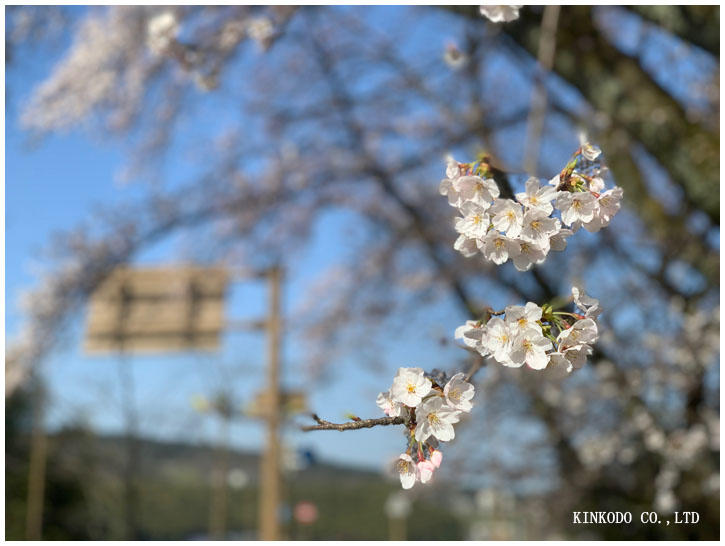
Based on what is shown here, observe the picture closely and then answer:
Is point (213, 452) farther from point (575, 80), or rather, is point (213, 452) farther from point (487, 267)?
point (575, 80)

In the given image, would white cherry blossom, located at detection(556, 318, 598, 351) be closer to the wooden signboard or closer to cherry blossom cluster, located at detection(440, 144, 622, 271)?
cherry blossom cluster, located at detection(440, 144, 622, 271)

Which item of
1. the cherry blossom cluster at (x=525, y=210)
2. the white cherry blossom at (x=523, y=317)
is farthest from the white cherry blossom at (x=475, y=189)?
the white cherry blossom at (x=523, y=317)

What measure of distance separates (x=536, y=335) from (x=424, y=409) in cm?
Answer: 13

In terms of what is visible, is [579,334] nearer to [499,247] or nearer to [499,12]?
[499,247]

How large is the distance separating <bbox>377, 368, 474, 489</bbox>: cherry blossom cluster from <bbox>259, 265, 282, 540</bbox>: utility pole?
359 centimetres

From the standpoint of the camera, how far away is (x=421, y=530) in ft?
27.7

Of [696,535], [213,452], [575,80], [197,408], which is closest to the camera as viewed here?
[575,80]

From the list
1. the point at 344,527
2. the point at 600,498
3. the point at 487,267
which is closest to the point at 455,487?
the point at 600,498

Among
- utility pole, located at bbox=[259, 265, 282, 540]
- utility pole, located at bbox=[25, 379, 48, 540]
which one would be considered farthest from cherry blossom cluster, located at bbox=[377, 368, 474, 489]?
utility pole, located at bbox=[25, 379, 48, 540]

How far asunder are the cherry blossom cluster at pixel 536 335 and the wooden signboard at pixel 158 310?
12.2 feet

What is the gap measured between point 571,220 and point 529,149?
4.06 ft

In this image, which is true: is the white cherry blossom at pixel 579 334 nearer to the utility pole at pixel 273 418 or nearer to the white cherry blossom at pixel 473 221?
the white cherry blossom at pixel 473 221

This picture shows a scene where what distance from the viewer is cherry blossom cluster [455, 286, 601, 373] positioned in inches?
26.8

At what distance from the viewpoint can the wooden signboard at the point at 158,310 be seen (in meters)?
4.35
